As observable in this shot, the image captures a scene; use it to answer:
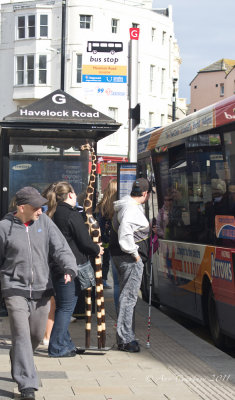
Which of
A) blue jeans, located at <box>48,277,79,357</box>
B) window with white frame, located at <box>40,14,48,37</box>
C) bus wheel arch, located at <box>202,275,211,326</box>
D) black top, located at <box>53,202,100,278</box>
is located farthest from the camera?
window with white frame, located at <box>40,14,48,37</box>

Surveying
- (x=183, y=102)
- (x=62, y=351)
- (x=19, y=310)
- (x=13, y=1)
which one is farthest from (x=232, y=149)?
(x=183, y=102)

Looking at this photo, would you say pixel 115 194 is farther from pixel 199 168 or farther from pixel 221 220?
pixel 221 220

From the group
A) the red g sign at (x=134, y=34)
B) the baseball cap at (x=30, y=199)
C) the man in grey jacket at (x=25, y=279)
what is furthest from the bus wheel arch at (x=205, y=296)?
the red g sign at (x=134, y=34)

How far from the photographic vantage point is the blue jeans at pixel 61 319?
8242 millimetres

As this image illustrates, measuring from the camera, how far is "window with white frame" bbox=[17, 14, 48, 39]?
2143 inches

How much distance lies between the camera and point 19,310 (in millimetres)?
6449

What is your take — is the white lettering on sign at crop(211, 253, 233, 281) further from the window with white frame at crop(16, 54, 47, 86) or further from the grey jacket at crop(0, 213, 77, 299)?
the window with white frame at crop(16, 54, 47, 86)

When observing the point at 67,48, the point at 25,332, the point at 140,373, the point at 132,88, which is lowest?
the point at 140,373

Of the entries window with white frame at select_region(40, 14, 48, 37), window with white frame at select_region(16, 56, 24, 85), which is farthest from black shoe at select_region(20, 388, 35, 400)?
window with white frame at select_region(40, 14, 48, 37)

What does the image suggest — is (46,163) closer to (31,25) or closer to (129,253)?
(129,253)

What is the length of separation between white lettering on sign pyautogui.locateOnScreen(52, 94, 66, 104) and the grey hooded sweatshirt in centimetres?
296

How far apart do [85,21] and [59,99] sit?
143 ft

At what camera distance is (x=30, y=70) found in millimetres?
54781

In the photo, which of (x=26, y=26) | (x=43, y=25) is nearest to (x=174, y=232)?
(x=43, y=25)
